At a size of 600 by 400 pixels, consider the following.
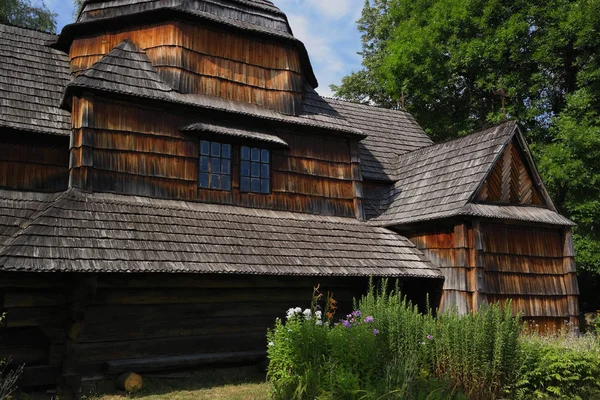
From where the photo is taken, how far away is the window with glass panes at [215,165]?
10898mm

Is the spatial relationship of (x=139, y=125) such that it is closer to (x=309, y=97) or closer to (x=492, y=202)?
(x=309, y=97)

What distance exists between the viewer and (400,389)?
6316 mm

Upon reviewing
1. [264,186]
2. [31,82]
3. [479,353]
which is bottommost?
[479,353]

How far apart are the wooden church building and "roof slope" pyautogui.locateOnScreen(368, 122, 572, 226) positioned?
5cm

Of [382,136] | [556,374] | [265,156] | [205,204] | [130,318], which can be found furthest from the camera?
[382,136]

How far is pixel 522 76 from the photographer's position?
2178 centimetres

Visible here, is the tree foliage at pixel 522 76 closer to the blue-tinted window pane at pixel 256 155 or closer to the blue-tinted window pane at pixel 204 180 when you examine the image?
the blue-tinted window pane at pixel 256 155

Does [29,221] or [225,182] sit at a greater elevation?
[225,182]

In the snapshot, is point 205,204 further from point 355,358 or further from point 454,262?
point 454,262

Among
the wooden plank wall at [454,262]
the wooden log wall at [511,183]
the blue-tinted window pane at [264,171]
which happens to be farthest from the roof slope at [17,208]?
the wooden log wall at [511,183]

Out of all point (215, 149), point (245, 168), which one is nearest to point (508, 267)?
point (245, 168)

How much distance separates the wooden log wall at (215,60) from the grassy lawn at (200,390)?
5.84m

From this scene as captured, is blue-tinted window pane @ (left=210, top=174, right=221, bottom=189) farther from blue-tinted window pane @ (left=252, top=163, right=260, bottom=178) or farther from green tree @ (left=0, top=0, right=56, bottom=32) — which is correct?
green tree @ (left=0, top=0, right=56, bottom=32)

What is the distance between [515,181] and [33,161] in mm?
10338
